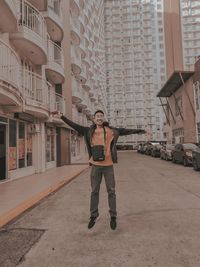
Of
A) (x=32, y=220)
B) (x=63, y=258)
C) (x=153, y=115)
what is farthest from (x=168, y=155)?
(x=153, y=115)

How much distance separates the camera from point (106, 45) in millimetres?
75812

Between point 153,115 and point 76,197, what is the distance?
6533 cm

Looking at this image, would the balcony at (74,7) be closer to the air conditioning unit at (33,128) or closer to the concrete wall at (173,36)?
the air conditioning unit at (33,128)

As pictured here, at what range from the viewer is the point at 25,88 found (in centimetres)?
1237

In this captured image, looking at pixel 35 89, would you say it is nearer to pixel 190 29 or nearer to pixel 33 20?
pixel 33 20

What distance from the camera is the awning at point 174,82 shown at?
31.9 m

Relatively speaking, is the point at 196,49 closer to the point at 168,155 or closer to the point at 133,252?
the point at 168,155

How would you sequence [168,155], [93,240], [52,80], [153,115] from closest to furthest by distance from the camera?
[93,240] < [52,80] < [168,155] < [153,115]

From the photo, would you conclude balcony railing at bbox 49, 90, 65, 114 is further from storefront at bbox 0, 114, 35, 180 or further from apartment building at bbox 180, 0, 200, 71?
apartment building at bbox 180, 0, 200, 71

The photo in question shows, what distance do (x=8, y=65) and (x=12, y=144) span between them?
4292mm

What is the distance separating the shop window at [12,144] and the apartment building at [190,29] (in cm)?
6989

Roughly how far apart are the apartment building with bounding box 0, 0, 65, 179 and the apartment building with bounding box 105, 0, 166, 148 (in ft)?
178

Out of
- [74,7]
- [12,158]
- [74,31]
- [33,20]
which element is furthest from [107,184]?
[74,7]

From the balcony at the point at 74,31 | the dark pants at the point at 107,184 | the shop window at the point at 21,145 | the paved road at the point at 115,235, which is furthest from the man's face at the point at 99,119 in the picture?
the balcony at the point at 74,31
